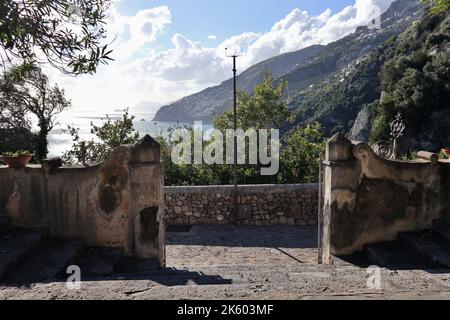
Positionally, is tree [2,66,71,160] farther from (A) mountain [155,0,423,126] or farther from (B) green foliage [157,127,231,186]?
(A) mountain [155,0,423,126]

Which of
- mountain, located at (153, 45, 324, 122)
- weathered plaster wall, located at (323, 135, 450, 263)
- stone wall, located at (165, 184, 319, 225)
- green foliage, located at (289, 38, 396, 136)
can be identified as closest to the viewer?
weathered plaster wall, located at (323, 135, 450, 263)

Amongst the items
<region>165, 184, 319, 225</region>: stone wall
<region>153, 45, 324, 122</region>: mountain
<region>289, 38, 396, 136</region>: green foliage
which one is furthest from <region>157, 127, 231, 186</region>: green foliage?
<region>153, 45, 324, 122</region>: mountain

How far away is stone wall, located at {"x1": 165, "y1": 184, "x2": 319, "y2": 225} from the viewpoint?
10.7m

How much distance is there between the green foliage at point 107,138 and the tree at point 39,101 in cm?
555

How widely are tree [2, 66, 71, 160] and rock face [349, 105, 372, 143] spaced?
109 feet

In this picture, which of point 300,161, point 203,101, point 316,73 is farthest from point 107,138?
point 316,73

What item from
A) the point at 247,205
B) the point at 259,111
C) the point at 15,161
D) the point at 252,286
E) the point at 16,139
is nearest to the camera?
the point at 252,286

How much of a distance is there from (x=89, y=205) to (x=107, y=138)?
1015 centimetres

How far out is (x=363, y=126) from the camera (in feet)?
151

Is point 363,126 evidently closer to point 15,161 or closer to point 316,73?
point 15,161

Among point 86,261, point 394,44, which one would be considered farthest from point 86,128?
point 394,44

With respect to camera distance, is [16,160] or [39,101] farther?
[39,101]

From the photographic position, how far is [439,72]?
1391 inches
